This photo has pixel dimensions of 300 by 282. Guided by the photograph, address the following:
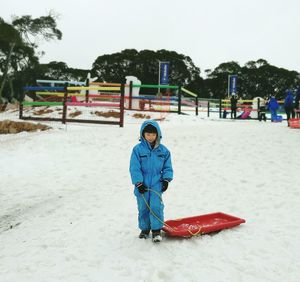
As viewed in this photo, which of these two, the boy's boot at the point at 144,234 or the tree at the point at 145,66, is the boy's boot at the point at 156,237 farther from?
the tree at the point at 145,66

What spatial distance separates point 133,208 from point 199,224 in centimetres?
127

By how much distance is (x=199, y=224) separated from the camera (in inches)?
187

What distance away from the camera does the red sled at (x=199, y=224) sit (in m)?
4.27

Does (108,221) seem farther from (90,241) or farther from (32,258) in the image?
(32,258)

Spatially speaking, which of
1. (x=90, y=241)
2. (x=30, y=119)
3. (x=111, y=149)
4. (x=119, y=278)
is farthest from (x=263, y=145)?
(x=30, y=119)

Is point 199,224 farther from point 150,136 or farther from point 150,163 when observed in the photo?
point 150,136

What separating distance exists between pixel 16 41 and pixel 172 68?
53709 millimetres

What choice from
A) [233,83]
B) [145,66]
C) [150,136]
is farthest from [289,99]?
[145,66]

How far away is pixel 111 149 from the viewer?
9836 mm

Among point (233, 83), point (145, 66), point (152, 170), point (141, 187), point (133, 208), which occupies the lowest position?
point (133, 208)

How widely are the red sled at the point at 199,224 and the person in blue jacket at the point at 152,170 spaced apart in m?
0.27

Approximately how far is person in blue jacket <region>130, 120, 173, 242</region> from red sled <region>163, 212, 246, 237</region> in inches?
10.6

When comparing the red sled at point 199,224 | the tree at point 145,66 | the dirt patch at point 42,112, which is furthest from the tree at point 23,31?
the tree at point 145,66

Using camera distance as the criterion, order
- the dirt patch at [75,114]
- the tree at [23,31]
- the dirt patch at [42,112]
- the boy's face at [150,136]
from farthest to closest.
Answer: the tree at [23,31], the dirt patch at [42,112], the dirt patch at [75,114], the boy's face at [150,136]
